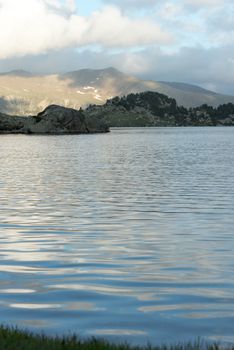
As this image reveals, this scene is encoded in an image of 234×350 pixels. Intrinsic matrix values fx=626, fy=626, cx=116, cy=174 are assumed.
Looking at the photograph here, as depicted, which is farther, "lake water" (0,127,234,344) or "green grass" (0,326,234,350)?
"lake water" (0,127,234,344)

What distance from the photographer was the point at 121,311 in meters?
15.8

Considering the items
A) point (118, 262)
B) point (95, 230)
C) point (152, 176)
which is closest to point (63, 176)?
point (152, 176)

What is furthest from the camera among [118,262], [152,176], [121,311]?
[152,176]

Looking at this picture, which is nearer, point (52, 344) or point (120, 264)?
point (52, 344)

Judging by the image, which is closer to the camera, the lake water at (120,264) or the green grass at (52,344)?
the green grass at (52,344)

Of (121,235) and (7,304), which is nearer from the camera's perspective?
(7,304)

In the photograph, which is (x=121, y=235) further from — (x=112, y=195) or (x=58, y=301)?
(x=112, y=195)

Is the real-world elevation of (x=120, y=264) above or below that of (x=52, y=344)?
below

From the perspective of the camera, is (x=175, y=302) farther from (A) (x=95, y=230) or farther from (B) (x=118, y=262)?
(A) (x=95, y=230)

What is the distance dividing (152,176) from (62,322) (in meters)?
48.6

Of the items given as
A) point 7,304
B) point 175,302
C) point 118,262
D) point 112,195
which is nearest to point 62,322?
point 7,304

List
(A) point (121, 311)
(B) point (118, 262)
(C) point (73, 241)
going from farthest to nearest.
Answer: (C) point (73, 241), (B) point (118, 262), (A) point (121, 311)

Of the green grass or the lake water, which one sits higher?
the green grass

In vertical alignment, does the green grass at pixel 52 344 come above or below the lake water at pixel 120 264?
above
